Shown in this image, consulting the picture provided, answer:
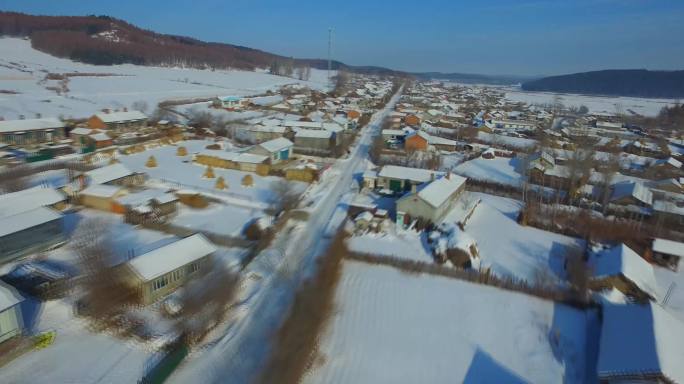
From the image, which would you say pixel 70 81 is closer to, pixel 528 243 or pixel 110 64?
pixel 110 64

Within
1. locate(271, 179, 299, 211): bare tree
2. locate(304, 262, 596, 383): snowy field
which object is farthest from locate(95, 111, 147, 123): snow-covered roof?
locate(304, 262, 596, 383): snowy field

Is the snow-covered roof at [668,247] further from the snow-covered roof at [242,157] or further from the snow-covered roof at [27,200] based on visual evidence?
the snow-covered roof at [27,200]

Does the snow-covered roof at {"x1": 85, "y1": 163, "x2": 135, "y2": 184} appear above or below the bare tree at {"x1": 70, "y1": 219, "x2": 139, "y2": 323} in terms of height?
above

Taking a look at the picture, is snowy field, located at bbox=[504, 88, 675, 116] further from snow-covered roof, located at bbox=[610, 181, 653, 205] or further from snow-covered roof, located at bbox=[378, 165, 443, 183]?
snow-covered roof, located at bbox=[378, 165, 443, 183]

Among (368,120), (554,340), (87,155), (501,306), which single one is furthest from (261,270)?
(368,120)

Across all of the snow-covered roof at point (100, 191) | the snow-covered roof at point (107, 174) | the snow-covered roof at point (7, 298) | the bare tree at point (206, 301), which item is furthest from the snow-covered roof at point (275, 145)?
the snow-covered roof at point (7, 298)
